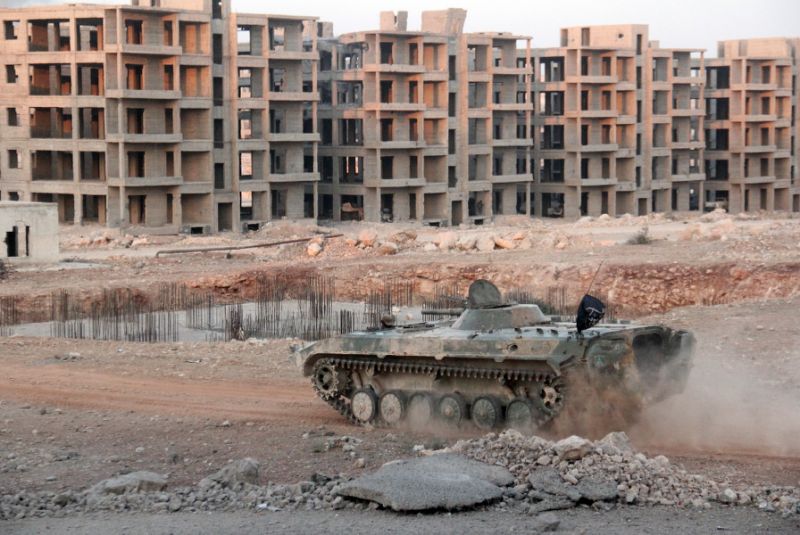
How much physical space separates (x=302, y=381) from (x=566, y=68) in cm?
5673

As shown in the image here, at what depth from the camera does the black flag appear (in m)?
17.0

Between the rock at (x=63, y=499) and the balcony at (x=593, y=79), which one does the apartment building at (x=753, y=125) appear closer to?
the balcony at (x=593, y=79)

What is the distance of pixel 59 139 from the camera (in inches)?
2393

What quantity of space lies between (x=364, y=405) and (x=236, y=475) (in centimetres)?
416

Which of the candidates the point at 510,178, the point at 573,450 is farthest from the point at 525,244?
the point at 573,450

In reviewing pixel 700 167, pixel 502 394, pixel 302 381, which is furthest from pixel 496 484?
pixel 700 167

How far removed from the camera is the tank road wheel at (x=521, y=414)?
17.6 meters

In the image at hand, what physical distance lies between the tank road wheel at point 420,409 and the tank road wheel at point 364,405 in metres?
0.55

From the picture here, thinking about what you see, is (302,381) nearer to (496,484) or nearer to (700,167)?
(496,484)

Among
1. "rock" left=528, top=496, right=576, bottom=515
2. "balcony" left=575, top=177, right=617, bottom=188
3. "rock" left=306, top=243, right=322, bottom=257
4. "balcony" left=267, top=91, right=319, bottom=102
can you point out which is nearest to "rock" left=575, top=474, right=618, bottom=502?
"rock" left=528, top=496, right=576, bottom=515

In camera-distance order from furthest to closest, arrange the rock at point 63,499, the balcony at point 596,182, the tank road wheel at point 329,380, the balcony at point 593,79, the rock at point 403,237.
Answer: the balcony at point 596,182, the balcony at point 593,79, the rock at point 403,237, the tank road wheel at point 329,380, the rock at point 63,499

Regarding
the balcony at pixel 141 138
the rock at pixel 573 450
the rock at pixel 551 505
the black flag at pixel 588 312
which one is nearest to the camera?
the rock at pixel 551 505

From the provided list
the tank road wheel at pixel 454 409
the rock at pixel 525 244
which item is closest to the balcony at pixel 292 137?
the rock at pixel 525 244

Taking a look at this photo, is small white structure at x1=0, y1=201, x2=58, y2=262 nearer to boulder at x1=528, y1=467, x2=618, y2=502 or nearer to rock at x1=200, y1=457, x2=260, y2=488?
rock at x1=200, y1=457, x2=260, y2=488
